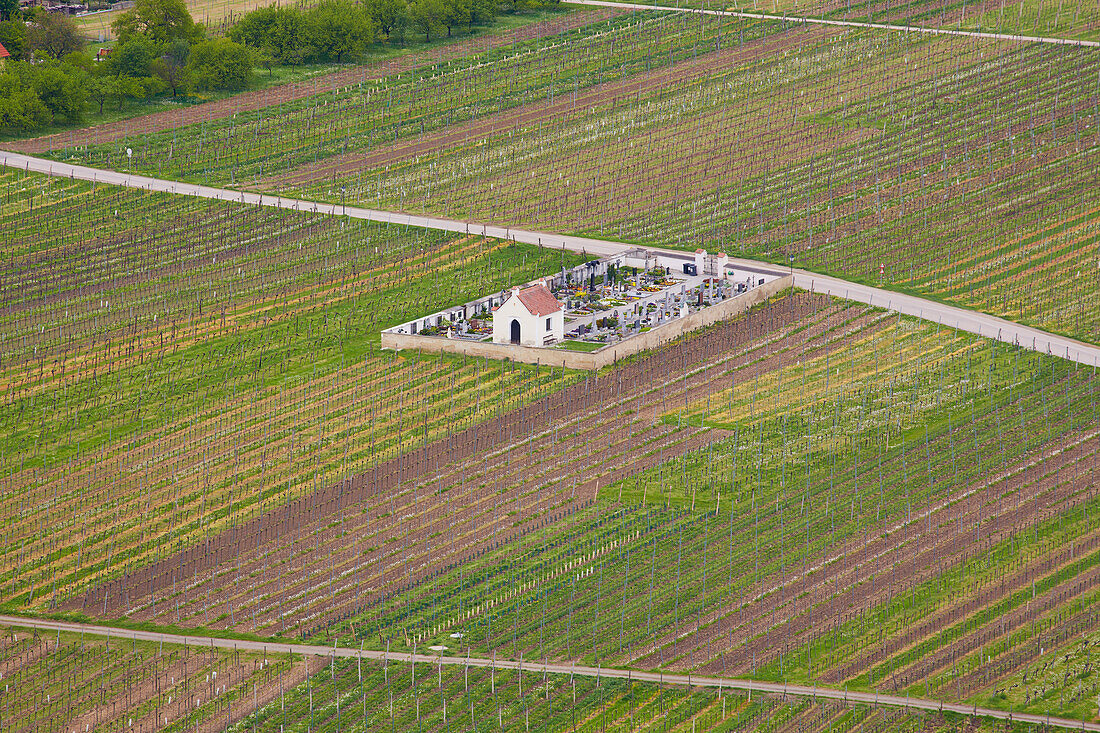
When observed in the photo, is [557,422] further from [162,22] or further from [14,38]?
[14,38]

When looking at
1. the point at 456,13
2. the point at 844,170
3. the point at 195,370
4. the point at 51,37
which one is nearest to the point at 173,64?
the point at 51,37

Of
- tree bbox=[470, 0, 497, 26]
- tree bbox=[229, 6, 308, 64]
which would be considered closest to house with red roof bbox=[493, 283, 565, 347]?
tree bbox=[229, 6, 308, 64]

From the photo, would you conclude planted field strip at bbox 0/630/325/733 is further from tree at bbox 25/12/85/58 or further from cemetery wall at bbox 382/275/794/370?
tree at bbox 25/12/85/58

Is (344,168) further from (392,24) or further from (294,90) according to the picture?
(392,24)

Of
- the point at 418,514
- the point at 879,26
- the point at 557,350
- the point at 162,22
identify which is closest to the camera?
the point at 418,514

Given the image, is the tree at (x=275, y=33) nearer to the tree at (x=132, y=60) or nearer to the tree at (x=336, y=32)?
the tree at (x=336, y=32)

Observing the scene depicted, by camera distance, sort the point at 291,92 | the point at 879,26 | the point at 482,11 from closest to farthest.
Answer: the point at 291,92 → the point at 879,26 → the point at 482,11

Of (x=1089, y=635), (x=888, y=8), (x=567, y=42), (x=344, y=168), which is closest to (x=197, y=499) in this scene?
(x=1089, y=635)
